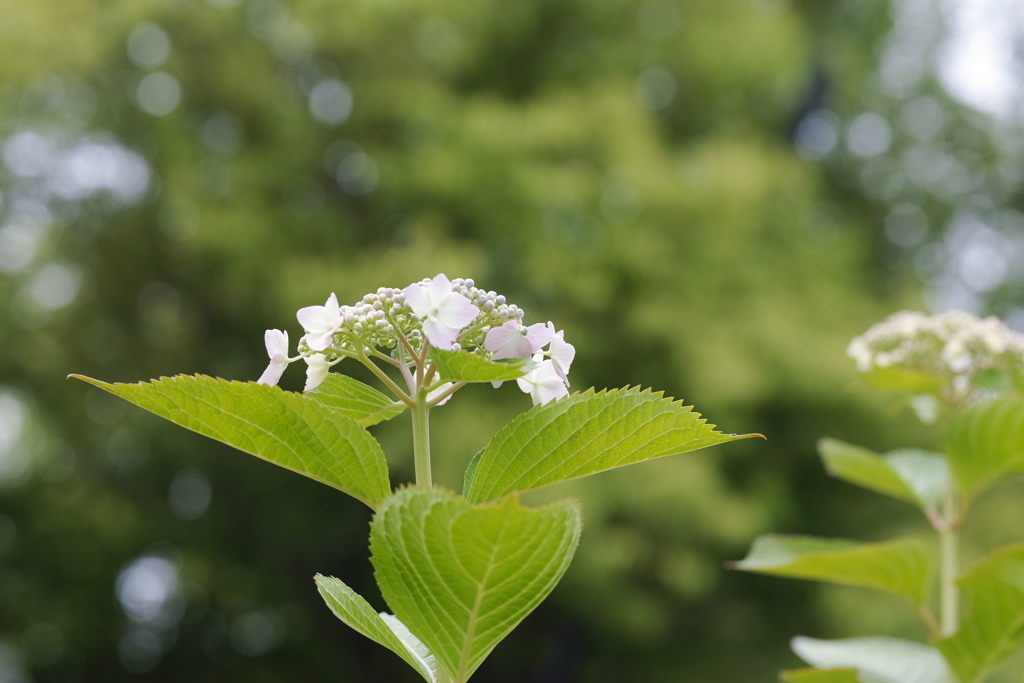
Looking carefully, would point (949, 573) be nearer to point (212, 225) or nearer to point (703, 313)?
point (703, 313)

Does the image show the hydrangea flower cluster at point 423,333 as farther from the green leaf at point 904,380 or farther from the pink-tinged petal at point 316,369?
the green leaf at point 904,380

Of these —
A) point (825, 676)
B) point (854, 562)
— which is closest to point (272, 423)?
point (825, 676)

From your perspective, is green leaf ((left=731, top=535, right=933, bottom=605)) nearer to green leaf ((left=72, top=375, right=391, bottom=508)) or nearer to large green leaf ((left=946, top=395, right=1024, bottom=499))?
large green leaf ((left=946, top=395, right=1024, bottom=499))

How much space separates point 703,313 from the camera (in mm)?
5777

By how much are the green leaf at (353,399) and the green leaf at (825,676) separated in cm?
61

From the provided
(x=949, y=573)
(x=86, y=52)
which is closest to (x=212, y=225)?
(x=86, y=52)

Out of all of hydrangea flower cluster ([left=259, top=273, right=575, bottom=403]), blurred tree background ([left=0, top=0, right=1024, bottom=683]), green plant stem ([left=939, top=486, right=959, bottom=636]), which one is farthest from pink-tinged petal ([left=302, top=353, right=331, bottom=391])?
blurred tree background ([left=0, top=0, right=1024, bottom=683])

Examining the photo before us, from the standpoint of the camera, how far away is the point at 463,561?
0.56 metres

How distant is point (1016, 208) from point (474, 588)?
34.9 ft

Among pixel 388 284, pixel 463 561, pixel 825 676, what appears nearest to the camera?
pixel 463 561

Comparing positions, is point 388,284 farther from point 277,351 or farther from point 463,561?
point 463,561

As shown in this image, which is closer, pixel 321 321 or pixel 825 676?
pixel 321 321

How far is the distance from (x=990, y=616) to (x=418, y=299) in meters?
0.87

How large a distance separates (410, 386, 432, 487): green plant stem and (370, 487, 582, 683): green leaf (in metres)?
0.07
